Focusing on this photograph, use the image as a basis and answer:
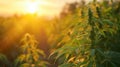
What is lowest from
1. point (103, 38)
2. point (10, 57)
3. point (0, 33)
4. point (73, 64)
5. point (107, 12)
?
point (73, 64)

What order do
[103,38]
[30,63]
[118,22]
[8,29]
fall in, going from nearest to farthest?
[103,38] < [118,22] < [30,63] < [8,29]

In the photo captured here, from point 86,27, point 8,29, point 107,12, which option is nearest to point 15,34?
point 8,29

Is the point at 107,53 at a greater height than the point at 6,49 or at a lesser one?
lesser

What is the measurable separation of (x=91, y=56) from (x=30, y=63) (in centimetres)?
180

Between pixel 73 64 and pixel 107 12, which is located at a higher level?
pixel 107 12

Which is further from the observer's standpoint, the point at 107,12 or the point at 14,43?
the point at 14,43

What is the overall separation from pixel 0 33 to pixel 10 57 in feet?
2.25

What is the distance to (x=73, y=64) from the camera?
326cm

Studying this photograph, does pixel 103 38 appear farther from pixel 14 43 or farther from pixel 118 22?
pixel 14 43

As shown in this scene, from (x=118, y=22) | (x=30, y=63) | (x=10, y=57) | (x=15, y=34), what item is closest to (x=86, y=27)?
(x=118, y=22)

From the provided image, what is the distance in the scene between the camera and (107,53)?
3.19m

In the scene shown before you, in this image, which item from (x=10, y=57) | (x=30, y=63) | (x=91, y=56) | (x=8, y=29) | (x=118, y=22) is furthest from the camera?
(x=8, y=29)

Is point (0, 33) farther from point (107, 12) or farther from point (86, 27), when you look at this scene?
point (86, 27)

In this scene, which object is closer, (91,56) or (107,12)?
(91,56)
